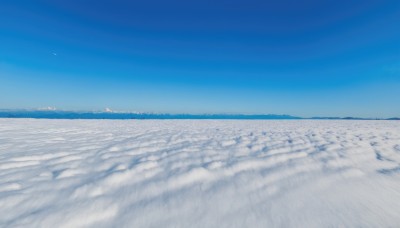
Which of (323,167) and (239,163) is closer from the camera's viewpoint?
(323,167)

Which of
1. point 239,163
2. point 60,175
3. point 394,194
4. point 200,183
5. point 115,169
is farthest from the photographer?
point 239,163

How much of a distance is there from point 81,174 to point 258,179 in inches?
94.3

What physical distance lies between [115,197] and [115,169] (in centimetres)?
90

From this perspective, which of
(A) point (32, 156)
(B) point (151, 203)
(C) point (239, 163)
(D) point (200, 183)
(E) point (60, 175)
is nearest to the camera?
(B) point (151, 203)

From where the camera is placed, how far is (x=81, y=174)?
2.75 m

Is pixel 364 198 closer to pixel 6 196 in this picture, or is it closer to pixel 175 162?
pixel 175 162

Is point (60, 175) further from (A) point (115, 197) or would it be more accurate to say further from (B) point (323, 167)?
(B) point (323, 167)

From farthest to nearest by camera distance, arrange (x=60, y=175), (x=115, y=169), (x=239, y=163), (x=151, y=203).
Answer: (x=239, y=163)
(x=115, y=169)
(x=60, y=175)
(x=151, y=203)

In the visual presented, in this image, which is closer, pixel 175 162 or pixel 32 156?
pixel 175 162

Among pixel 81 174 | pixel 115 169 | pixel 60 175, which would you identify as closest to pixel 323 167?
pixel 115 169

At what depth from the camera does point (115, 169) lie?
116 inches

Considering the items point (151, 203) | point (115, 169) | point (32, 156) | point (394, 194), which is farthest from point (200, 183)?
point (32, 156)

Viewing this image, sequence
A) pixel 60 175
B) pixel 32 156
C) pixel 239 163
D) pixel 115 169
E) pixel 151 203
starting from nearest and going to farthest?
1. pixel 151 203
2. pixel 60 175
3. pixel 115 169
4. pixel 239 163
5. pixel 32 156

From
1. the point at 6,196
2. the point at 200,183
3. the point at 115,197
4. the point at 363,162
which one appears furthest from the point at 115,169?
the point at 363,162
